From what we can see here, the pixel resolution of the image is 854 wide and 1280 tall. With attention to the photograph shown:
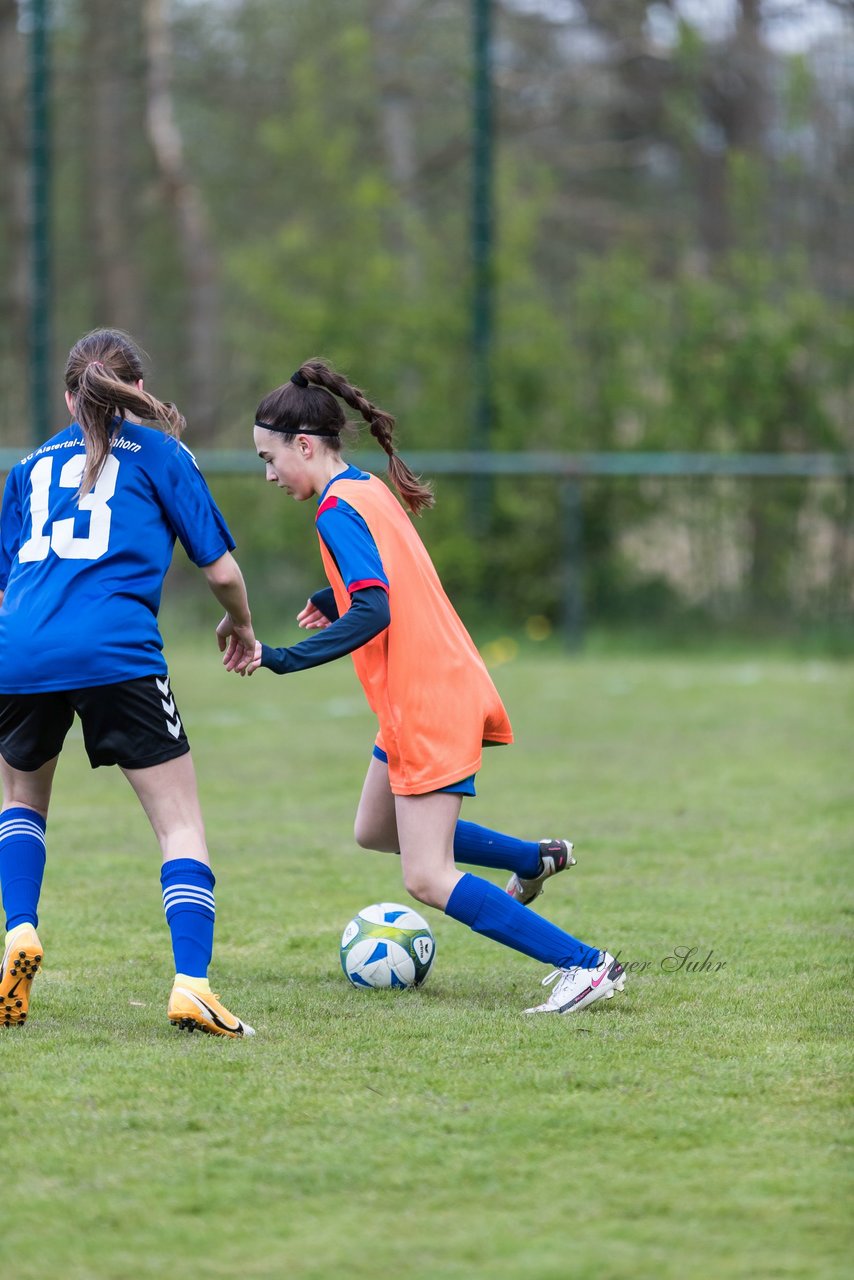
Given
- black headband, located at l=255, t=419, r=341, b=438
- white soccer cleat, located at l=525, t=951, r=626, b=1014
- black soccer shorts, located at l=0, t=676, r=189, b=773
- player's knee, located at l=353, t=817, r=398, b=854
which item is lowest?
white soccer cleat, located at l=525, t=951, r=626, b=1014

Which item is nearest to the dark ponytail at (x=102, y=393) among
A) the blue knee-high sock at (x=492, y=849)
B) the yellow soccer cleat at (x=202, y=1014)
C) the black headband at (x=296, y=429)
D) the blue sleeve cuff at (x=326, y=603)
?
the black headband at (x=296, y=429)

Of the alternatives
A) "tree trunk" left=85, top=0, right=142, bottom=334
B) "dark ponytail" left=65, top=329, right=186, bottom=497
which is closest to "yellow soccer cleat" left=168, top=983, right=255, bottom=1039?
"dark ponytail" left=65, top=329, right=186, bottom=497

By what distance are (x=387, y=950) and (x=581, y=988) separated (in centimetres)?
59

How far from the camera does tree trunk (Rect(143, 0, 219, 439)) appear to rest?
1934 centimetres

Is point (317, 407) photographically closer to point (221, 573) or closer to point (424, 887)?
point (221, 573)

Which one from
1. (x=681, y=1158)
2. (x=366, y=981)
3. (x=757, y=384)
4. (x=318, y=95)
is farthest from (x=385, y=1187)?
(x=318, y=95)

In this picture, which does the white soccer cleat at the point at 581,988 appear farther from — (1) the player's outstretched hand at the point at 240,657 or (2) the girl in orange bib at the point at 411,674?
(1) the player's outstretched hand at the point at 240,657

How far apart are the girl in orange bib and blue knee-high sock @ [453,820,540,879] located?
275 millimetres

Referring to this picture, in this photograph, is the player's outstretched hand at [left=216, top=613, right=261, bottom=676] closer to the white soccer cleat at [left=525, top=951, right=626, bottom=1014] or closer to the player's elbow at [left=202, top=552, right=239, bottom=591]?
the player's elbow at [left=202, top=552, right=239, bottom=591]

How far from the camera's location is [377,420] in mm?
4492

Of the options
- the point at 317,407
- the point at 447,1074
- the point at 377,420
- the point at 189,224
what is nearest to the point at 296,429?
the point at 317,407

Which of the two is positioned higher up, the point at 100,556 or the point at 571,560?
the point at 100,556

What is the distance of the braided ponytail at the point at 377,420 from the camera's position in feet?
14.4

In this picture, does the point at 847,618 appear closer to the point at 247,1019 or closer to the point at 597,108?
the point at 597,108
